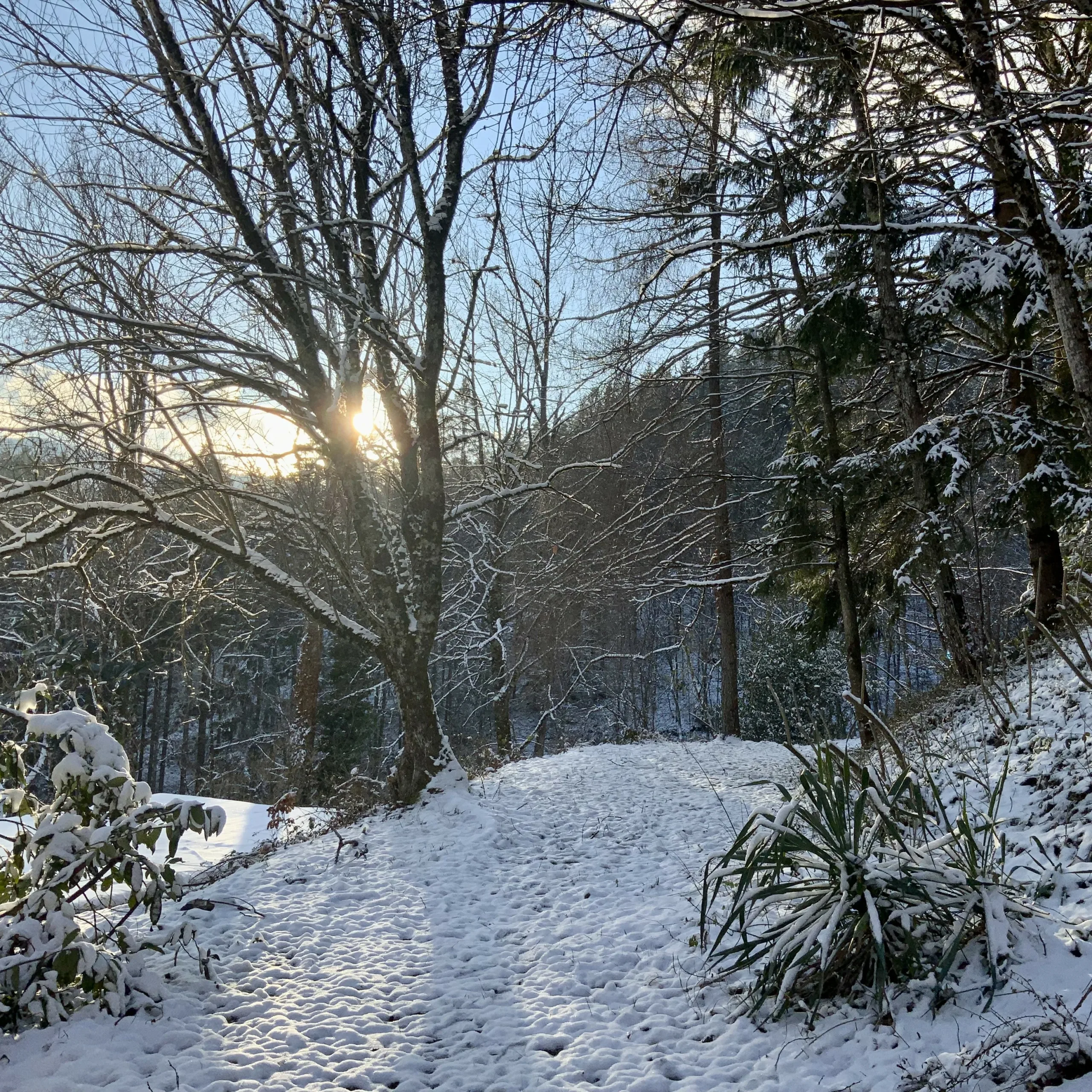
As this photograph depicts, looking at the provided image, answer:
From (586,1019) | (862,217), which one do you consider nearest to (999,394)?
(862,217)

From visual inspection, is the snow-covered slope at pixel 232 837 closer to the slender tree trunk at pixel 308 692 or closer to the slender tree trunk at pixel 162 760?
the slender tree trunk at pixel 308 692

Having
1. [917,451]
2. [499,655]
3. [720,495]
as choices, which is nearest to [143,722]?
[499,655]

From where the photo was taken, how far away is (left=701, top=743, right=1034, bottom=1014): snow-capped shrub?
280 cm

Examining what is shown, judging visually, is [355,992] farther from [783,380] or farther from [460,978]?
[783,380]

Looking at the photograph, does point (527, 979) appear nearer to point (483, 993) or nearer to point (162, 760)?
point (483, 993)

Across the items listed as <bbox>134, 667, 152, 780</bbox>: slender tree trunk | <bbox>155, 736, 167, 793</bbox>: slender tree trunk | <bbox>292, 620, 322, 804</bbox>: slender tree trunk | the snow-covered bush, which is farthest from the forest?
<bbox>155, 736, 167, 793</bbox>: slender tree trunk

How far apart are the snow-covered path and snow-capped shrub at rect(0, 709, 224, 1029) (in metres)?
0.17

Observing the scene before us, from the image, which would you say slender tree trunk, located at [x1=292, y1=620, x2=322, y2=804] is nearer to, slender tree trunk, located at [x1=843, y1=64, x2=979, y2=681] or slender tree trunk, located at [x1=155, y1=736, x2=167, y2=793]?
slender tree trunk, located at [x1=843, y1=64, x2=979, y2=681]

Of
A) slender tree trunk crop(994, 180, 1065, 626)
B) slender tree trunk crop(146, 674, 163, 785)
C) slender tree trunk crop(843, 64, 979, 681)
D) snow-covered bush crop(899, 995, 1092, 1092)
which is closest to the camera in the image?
snow-covered bush crop(899, 995, 1092, 1092)

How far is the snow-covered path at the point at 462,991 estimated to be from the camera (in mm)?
2834

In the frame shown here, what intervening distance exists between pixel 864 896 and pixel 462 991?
215 centimetres

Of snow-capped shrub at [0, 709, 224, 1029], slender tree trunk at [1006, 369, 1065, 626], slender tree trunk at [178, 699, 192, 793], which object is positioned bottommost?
slender tree trunk at [178, 699, 192, 793]

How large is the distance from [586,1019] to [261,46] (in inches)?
270

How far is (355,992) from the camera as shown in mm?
3760
